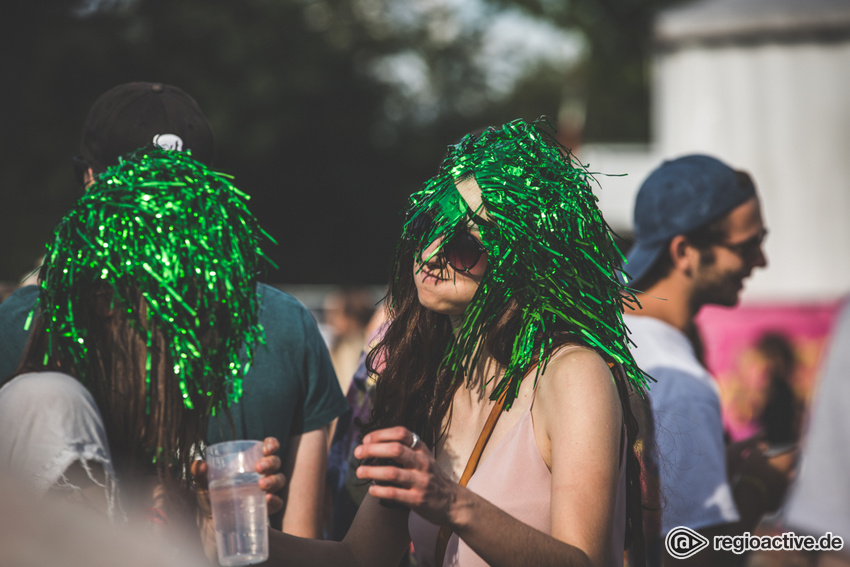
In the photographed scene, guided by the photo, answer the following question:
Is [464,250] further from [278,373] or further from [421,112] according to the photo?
[421,112]

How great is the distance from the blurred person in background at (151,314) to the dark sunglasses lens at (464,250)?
0.48 meters

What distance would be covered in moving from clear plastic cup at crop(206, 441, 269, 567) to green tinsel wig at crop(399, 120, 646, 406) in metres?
0.56

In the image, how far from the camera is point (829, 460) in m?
1.22

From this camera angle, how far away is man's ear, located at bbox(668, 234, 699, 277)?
274 cm

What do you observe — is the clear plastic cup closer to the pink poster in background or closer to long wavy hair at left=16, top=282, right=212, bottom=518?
long wavy hair at left=16, top=282, right=212, bottom=518

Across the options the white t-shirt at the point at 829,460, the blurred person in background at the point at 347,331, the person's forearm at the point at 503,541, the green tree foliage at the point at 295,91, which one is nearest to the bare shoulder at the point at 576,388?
the person's forearm at the point at 503,541

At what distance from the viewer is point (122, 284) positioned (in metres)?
1.81

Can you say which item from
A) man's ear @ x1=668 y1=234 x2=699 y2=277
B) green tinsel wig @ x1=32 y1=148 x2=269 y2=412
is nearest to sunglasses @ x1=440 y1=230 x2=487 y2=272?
green tinsel wig @ x1=32 y1=148 x2=269 y2=412

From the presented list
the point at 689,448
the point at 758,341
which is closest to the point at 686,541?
the point at 689,448

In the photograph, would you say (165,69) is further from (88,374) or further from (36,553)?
(36,553)

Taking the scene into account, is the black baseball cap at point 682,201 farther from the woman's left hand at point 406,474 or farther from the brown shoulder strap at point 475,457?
the woman's left hand at point 406,474

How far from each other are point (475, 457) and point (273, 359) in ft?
2.30

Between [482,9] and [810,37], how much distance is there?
59.0ft

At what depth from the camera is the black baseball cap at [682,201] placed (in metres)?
2.71
